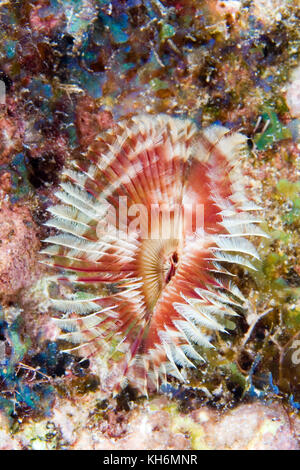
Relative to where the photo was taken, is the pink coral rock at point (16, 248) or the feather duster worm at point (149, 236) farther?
the pink coral rock at point (16, 248)

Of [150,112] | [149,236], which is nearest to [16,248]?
[149,236]

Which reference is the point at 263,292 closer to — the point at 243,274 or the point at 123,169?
the point at 243,274

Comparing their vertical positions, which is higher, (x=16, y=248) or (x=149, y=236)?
(x=149, y=236)

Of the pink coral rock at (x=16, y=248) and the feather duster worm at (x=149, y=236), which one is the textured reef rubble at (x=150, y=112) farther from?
the feather duster worm at (x=149, y=236)

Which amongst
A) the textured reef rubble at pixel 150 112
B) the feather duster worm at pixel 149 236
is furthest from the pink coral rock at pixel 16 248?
the feather duster worm at pixel 149 236

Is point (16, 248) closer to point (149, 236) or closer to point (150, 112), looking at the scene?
point (149, 236)

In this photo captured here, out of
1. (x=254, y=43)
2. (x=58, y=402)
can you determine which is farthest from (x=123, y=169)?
(x=58, y=402)

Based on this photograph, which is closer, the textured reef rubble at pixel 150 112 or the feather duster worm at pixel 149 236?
the feather duster worm at pixel 149 236

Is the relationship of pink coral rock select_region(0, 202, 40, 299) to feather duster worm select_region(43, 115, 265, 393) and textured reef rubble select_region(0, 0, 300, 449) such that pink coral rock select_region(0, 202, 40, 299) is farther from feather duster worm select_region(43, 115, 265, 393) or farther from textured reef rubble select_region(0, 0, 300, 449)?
feather duster worm select_region(43, 115, 265, 393)
